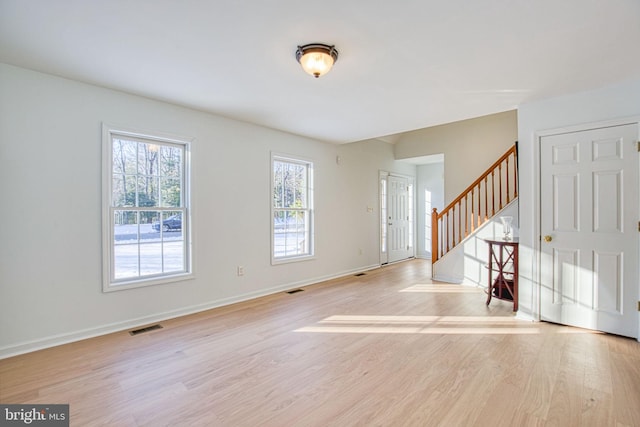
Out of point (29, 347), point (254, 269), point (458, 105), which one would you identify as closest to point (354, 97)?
point (458, 105)

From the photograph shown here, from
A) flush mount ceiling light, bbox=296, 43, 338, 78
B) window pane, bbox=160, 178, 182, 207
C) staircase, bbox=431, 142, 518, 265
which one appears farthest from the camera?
staircase, bbox=431, 142, 518, 265

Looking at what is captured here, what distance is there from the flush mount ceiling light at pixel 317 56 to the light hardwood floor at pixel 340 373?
2.41 metres

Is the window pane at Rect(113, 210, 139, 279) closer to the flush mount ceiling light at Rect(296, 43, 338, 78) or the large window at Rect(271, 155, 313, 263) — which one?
the large window at Rect(271, 155, 313, 263)

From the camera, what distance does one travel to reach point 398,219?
751cm

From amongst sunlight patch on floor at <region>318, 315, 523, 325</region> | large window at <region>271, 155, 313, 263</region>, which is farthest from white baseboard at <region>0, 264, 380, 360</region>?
sunlight patch on floor at <region>318, 315, 523, 325</region>

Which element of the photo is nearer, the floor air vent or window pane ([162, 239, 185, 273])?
the floor air vent

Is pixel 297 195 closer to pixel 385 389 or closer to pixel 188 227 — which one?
pixel 188 227

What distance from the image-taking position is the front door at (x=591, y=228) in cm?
296

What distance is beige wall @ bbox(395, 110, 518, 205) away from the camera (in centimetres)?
581

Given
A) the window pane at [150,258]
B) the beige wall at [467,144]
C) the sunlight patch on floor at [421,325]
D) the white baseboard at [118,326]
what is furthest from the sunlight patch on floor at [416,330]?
the beige wall at [467,144]

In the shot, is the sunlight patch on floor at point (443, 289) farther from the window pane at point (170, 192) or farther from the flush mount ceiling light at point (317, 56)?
the flush mount ceiling light at point (317, 56)

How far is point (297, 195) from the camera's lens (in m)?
5.27

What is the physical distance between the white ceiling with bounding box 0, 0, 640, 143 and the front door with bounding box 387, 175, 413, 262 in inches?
150

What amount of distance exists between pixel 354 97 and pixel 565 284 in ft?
10.2
